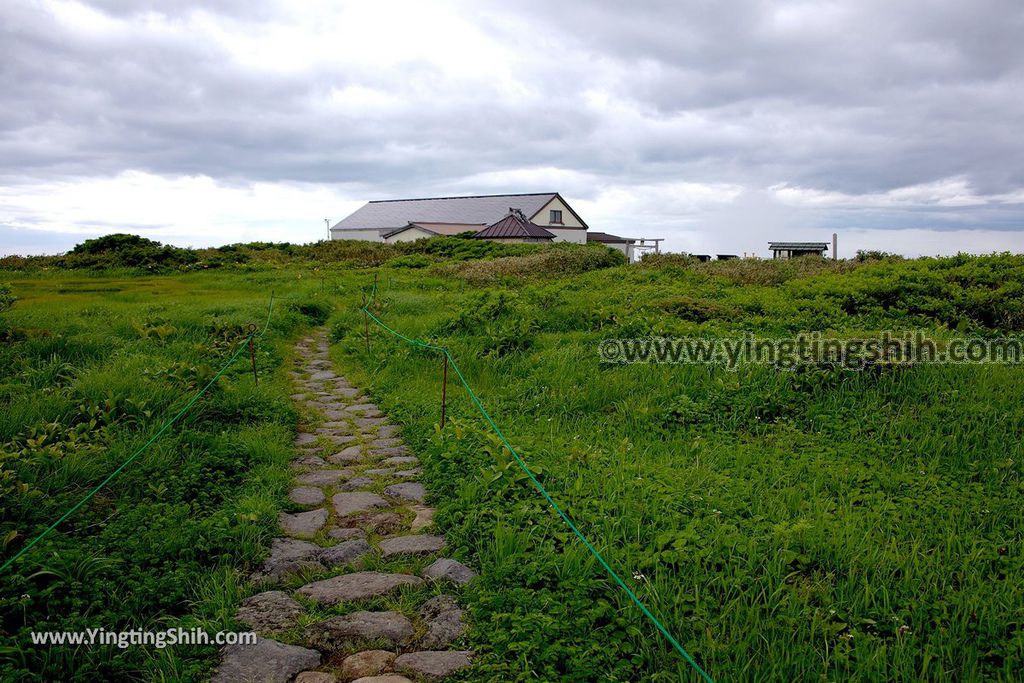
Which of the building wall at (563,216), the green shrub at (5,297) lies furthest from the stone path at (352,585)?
the building wall at (563,216)

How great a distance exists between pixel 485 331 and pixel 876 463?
658 cm

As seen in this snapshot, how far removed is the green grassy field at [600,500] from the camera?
11.2ft

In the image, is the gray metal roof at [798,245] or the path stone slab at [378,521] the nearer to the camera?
the path stone slab at [378,521]

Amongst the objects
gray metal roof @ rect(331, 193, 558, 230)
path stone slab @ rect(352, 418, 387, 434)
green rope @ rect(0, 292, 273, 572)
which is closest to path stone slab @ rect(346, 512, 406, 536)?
green rope @ rect(0, 292, 273, 572)

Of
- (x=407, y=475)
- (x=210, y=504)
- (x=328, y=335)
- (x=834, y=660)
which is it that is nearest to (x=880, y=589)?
(x=834, y=660)

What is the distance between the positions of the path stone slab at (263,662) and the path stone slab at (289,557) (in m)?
0.81

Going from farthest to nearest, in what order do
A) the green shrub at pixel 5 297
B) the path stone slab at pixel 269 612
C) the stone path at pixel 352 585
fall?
1. the green shrub at pixel 5 297
2. the path stone slab at pixel 269 612
3. the stone path at pixel 352 585

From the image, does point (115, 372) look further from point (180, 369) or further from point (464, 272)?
point (464, 272)

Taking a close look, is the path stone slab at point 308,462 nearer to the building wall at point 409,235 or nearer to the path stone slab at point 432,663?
the path stone slab at point 432,663

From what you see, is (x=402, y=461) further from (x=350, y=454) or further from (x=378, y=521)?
(x=378, y=521)

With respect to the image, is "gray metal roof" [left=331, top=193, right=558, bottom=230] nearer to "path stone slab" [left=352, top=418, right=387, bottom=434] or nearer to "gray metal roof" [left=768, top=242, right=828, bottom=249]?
"gray metal roof" [left=768, top=242, right=828, bottom=249]

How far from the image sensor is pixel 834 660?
10.6 feet

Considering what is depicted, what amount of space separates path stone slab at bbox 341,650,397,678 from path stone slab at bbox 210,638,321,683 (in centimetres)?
19

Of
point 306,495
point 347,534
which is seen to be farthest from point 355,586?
point 306,495
